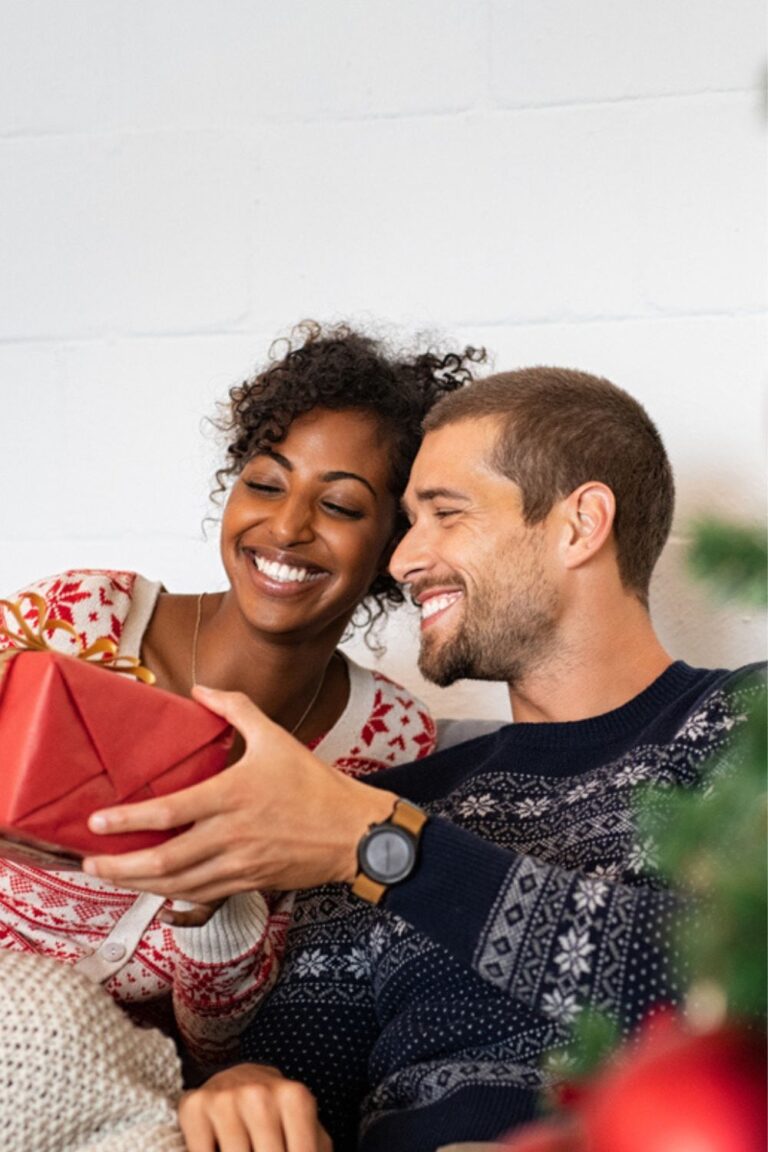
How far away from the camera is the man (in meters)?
0.98

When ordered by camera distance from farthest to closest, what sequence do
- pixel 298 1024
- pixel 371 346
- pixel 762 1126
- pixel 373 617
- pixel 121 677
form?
pixel 373 617, pixel 371 346, pixel 298 1024, pixel 121 677, pixel 762 1126

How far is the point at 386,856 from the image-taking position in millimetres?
1012

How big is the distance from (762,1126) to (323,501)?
111 centimetres

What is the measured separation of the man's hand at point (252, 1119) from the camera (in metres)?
1.04

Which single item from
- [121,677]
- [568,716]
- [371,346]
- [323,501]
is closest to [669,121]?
[371,346]

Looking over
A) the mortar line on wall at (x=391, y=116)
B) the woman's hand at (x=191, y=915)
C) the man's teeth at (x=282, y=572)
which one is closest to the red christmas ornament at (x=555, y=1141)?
the woman's hand at (x=191, y=915)

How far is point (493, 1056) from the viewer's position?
1.17 m

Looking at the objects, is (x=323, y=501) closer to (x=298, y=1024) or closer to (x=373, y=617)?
(x=373, y=617)

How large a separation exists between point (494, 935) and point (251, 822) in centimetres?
17

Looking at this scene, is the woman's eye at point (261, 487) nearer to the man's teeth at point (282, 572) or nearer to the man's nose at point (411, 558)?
the man's teeth at point (282, 572)

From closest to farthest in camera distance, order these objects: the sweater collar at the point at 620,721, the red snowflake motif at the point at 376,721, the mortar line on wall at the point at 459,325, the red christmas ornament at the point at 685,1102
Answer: the red christmas ornament at the point at 685,1102 < the sweater collar at the point at 620,721 < the red snowflake motif at the point at 376,721 < the mortar line on wall at the point at 459,325

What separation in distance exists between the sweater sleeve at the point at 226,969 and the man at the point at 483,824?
0.03 metres

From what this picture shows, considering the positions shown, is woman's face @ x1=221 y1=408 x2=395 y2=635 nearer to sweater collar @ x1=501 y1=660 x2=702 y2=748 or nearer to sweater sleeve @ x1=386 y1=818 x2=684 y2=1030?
sweater collar @ x1=501 y1=660 x2=702 y2=748

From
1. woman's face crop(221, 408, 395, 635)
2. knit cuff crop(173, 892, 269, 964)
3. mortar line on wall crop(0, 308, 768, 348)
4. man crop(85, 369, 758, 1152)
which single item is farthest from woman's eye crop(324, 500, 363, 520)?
knit cuff crop(173, 892, 269, 964)
